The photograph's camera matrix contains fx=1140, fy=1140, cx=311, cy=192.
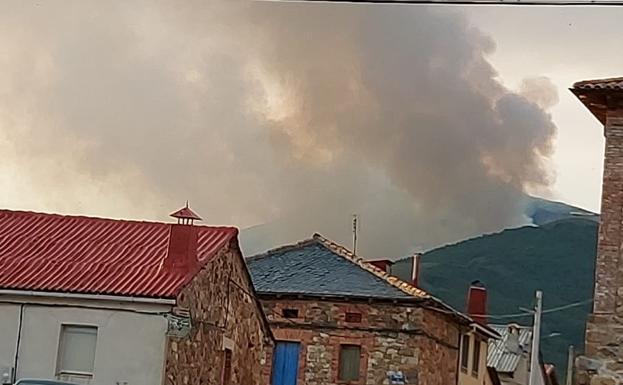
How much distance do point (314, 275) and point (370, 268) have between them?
740mm

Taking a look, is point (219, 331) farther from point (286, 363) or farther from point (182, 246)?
point (286, 363)

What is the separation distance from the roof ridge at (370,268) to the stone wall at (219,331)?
5.19ft

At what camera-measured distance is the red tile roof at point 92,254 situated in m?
10.9

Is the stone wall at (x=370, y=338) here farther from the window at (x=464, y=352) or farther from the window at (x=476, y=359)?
the window at (x=476, y=359)

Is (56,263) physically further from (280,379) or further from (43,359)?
(280,379)

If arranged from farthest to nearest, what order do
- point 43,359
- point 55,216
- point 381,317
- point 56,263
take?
point 381,317, point 55,216, point 56,263, point 43,359

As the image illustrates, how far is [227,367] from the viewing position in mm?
12094

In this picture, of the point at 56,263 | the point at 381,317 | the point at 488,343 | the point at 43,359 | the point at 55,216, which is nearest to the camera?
the point at 43,359

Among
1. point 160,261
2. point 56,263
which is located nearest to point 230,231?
point 160,261

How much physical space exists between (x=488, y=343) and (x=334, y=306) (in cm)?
264

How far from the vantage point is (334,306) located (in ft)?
44.9

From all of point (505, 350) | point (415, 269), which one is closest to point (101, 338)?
point (415, 269)

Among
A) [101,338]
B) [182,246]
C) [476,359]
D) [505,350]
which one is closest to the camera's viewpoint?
[101,338]

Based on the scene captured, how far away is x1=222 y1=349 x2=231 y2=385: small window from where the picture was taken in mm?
12023
